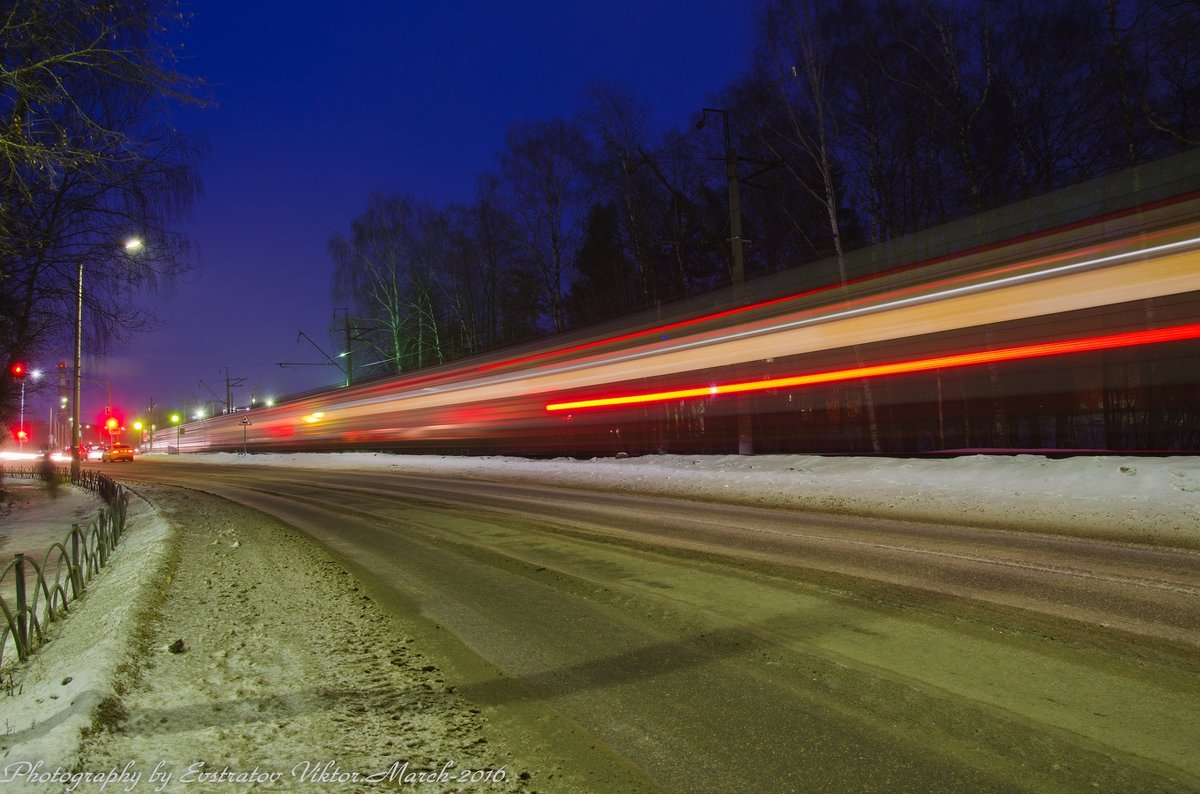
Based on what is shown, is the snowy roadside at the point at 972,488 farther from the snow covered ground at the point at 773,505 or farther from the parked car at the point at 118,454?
the parked car at the point at 118,454

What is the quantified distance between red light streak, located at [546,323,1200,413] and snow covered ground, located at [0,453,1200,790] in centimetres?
191

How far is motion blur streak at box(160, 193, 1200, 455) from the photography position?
36.1ft

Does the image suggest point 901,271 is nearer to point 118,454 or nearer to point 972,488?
point 972,488

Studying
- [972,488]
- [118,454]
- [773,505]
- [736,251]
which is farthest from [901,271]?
[118,454]

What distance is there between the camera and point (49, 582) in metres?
8.10

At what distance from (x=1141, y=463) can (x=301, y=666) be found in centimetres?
1185

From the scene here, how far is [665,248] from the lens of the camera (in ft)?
104

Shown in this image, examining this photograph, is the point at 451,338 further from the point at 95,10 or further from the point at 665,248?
the point at 95,10

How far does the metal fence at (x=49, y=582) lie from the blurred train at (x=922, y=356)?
44.5 feet

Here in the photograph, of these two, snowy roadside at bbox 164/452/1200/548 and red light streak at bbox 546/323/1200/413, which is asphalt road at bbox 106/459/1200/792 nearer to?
snowy roadside at bbox 164/452/1200/548

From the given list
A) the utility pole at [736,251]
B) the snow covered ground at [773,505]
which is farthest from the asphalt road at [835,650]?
the utility pole at [736,251]

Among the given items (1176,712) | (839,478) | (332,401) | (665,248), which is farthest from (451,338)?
(1176,712)

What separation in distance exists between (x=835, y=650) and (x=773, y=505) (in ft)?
23.9

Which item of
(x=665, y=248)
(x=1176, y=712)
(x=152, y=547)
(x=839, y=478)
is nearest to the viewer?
(x=1176, y=712)
